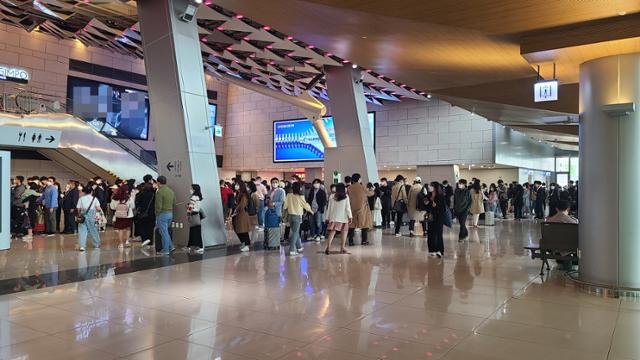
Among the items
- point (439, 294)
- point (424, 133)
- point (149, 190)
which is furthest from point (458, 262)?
point (424, 133)

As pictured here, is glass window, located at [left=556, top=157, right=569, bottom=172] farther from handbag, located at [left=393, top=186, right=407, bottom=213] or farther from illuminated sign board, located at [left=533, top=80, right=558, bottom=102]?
illuminated sign board, located at [left=533, top=80, right=558, bottom=102]

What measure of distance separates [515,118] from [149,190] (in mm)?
14008

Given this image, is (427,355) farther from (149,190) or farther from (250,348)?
(149,190)

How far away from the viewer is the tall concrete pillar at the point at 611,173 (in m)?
5.96

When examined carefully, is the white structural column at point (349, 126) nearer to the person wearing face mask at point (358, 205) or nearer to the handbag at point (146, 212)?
the person wearing face mask at point (358, 205)

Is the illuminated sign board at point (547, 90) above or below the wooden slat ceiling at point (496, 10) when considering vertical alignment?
below

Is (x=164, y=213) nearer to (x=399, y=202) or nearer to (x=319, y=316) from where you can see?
(x=319, y=316)

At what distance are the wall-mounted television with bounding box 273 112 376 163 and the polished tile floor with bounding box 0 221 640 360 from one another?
21.9 m

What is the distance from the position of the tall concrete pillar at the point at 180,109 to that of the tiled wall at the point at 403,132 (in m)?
17.5

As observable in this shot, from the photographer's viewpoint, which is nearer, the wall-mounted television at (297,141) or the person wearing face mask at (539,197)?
the person wearing face mask at (539,197)

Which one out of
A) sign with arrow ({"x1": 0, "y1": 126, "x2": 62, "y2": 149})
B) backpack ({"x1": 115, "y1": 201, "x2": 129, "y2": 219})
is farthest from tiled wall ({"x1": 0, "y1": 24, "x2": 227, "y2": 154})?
sign with arrow ({"x1": 0, "y1": 126, "x2": 62, "y2": 149})

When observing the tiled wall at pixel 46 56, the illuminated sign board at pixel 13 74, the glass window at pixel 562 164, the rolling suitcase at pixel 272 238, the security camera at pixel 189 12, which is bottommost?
the rolling suitcase at pixel 272 238

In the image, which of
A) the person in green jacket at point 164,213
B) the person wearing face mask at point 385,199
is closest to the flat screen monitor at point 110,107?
the person in green jacket at point 164,213

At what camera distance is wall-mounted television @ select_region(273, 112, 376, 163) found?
96.5 feet
